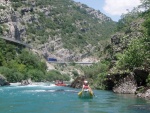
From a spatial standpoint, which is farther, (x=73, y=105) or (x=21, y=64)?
(x=21, y=64)

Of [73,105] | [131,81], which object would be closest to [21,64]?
[131,81]

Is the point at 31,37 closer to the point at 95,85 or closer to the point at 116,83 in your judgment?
the point at 95,85

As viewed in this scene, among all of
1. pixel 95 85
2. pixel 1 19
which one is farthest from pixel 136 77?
pixel 1 19

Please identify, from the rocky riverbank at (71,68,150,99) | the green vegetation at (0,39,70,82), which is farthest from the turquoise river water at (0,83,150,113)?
the green vegetation at (0,39,70,82)

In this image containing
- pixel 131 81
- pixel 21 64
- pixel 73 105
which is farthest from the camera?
pixel 21 64

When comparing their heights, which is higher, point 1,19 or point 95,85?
point 1,19

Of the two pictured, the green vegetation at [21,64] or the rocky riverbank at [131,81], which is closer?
the rocky riverbank at [131,81]

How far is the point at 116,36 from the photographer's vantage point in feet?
258

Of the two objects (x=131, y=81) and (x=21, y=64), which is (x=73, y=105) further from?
(x=21, y=64)

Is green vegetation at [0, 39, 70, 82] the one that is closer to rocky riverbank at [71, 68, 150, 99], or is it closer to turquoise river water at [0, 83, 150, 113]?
rocky riverbank at [71, 68, 150, 99]

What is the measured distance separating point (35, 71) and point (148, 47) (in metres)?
87.7

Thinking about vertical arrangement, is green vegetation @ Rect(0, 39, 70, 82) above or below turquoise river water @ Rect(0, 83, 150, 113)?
above

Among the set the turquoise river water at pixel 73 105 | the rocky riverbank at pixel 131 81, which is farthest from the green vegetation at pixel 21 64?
the turquoise river water at pixel 73 105

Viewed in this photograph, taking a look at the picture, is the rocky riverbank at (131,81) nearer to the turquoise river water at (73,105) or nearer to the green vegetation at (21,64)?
the turquoise river water at (73,105)
